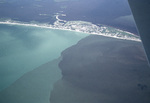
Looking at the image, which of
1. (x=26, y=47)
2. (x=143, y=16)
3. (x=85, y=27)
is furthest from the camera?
(x=85, y=27)

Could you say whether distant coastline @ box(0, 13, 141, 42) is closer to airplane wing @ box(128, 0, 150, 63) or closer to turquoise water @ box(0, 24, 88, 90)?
turquoise water @ box(0, 24, 88, 90)

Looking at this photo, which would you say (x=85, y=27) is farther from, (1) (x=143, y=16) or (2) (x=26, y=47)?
(1) (x=143, y=16)

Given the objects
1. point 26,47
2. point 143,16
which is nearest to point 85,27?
point 26,47

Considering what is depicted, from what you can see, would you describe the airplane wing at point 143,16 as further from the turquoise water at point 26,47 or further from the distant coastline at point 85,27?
the distant coastline at point 85,27

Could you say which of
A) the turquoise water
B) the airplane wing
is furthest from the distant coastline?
the airplane wing

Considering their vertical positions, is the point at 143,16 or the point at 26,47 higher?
the point at 143,16

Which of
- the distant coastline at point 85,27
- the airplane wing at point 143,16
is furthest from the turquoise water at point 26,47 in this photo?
the airplane wing at point 143,16
